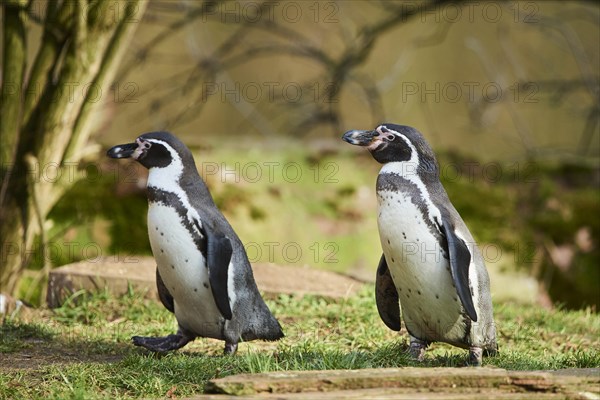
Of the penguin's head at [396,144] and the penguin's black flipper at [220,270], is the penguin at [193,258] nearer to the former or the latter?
the penguin's black flipper at [220,270]

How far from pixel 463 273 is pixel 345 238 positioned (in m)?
4.73

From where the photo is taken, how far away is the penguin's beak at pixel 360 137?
4.13 metres

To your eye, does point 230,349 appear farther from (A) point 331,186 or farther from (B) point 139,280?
(A) point 331,186

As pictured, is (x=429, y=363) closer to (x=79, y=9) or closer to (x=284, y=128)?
(x=79, y=9)

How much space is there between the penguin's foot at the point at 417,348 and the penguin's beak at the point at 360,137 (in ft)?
3.04

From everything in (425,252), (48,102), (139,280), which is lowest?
(139,280)

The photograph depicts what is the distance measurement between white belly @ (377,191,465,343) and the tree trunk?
8.38 feet

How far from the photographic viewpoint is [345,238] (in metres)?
8.54

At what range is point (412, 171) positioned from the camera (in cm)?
407

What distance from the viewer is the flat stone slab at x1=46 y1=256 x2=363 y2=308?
18.4 feet

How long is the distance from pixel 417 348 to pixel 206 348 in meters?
1.15

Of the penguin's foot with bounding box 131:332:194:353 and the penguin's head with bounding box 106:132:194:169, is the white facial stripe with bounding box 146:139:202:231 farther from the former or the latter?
the penguin's foot with bounding box 131:332:194:353

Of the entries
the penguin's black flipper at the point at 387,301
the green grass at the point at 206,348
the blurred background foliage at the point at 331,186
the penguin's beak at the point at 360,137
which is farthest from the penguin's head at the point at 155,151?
the blurred background foliage at the point at 331,186

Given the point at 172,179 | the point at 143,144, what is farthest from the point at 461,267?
the point at 143,144
